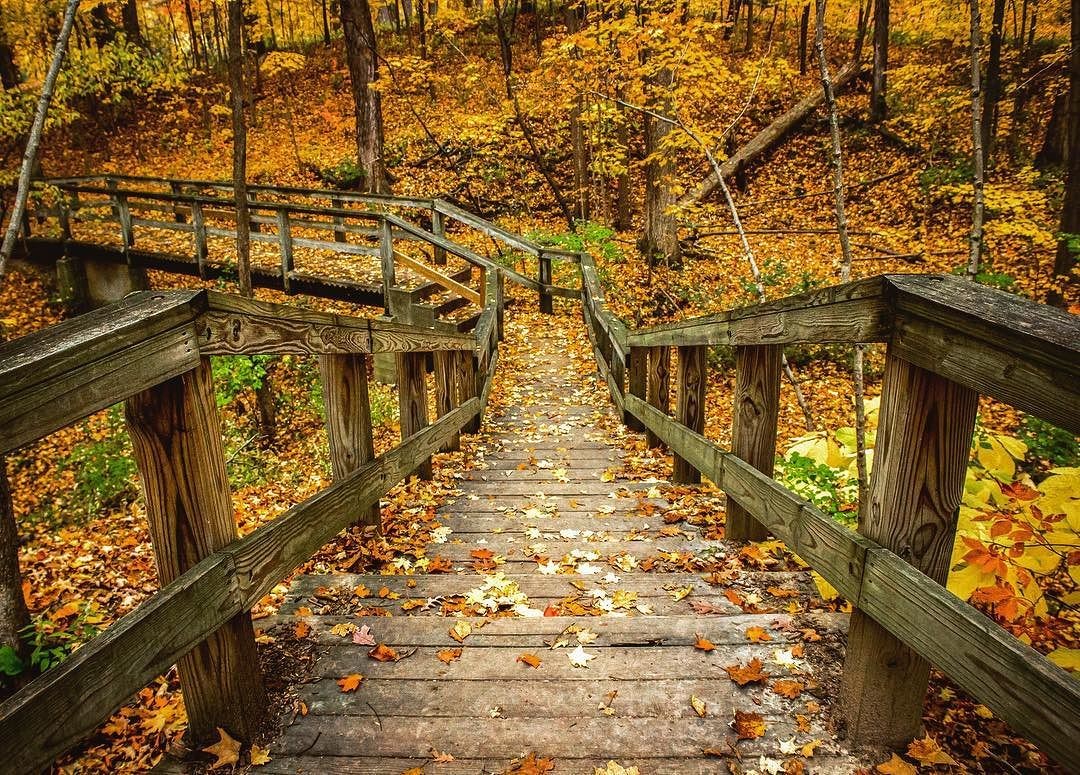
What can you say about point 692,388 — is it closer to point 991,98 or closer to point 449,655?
point 449,655

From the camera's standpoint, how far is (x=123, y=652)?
1495 millimetres

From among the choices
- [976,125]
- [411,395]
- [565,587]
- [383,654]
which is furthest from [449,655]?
[976,125]

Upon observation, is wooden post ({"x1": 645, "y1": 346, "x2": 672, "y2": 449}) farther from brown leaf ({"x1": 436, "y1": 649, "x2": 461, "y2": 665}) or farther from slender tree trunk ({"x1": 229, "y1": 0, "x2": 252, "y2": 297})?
slender tree trunk ({"x1": 229, "y1": 0, "x2": 252, "y2": 297})

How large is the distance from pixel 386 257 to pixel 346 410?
25.1 ft

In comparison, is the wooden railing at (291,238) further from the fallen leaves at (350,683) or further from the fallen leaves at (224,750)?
the fallen leaves at (224,750)

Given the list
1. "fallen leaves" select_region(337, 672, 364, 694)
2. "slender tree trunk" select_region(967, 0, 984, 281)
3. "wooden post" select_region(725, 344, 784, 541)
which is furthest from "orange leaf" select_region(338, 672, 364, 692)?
"slender tree trunk" select_region(967, 0, 984, 281)

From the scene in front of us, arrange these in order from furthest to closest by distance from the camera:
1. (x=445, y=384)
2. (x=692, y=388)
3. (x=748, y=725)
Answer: (x=445, y=384), (x=692, y=388), (x=748, y=725)

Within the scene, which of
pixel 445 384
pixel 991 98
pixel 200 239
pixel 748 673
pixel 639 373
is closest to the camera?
pixel 748 673

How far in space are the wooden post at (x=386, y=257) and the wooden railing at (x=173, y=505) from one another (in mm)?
7663

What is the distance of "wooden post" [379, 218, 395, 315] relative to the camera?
9.92 m

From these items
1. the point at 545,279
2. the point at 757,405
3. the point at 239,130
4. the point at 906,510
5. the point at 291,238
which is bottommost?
the point at 545,279

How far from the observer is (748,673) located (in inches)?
85.3

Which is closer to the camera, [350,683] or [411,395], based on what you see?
[350,683]

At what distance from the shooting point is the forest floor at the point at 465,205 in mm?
3533
